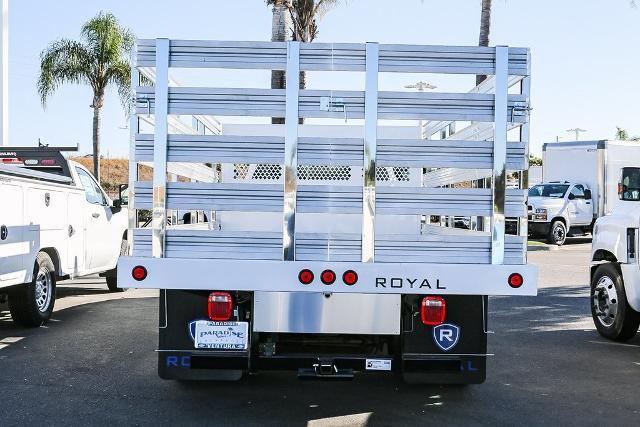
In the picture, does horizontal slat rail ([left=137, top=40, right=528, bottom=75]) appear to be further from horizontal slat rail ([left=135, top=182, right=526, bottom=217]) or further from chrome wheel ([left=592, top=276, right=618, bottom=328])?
chrome wheel ([left=592, top=276, right=618, bottom=328])

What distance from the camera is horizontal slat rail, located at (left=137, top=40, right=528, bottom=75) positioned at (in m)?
4.93

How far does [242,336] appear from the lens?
527cm

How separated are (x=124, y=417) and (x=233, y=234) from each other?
5.48 feet

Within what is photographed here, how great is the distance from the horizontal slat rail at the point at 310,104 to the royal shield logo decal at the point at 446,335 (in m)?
1.38

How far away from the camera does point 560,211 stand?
24.2 m

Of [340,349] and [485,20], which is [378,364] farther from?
[485,20]

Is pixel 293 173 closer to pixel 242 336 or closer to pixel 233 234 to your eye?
pixel 233 234

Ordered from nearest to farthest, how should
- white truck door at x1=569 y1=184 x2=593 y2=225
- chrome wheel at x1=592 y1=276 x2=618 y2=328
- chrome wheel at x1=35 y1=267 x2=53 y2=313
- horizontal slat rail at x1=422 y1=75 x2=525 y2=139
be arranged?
horizontal slat rail at x1=422 y1=75 x2=525 y2=139, chrome wheel at x1=592 y1=276 x2=618 y2=328, chrome wheel at x1=35 y1=267 x2=53 y2=313, white truck door at x1=569 y1=184 x2=593 y2=225

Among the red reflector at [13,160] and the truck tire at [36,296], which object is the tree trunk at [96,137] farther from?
the truck tire at [36,296]

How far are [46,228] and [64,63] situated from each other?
2305cm

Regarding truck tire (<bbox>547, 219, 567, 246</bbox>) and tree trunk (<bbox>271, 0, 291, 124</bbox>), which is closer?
tree trunk (<bbox>271, 0, 291, 124</bbox>)

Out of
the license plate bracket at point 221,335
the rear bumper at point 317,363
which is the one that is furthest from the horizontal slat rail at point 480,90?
the license plate bracket at point 221,335

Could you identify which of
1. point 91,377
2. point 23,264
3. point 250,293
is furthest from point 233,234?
point 23,264

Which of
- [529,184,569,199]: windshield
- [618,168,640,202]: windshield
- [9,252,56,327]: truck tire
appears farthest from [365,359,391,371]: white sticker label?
[529,184,569,199]: windshield
